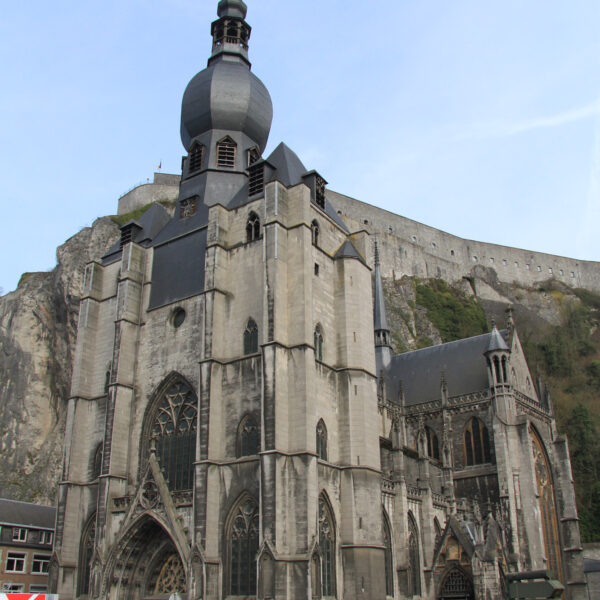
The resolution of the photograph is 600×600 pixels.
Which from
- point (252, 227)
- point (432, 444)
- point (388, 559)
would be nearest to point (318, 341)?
point (252, 227)

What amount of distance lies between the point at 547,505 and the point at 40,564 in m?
20.7

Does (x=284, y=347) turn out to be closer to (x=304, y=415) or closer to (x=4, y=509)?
(x=304, y=415)

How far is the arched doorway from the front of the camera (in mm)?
20297

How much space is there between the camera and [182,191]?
26.9 m

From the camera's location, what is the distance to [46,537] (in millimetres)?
26516

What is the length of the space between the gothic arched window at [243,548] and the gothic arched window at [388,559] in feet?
17.7

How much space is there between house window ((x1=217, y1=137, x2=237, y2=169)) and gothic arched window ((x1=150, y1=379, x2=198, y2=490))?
8.81 metres

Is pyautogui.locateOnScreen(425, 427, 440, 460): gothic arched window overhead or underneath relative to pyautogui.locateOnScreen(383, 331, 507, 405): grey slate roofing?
underneath

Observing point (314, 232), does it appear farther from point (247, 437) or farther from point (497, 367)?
point (497, 367)

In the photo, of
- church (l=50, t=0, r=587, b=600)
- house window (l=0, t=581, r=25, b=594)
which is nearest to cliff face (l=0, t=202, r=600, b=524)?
house window (l=0, t=581, r=25, b=594)

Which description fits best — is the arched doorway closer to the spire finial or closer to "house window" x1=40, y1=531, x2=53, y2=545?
"house window" x1=40, y1=531, x2=53, y2=545

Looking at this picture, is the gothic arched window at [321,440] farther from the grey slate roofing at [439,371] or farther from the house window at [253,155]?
the grey slate roofing at [439,371]

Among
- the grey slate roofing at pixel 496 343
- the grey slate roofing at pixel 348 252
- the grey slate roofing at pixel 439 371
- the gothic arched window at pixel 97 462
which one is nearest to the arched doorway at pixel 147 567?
the gothic arched window at pixel 97 462

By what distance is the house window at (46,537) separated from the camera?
2628 cm
